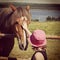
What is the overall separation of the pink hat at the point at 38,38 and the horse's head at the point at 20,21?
0.20 ft

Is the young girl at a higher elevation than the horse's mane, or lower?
lower

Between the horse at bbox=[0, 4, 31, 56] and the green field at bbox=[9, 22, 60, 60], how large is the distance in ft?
0.10

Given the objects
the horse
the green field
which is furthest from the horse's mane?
the green field

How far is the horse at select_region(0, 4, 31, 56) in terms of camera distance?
1.43 meters

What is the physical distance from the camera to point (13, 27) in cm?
144

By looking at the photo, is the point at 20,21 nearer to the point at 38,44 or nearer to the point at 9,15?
the point at 9,15

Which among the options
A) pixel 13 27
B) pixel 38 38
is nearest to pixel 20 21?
pixel 13 27

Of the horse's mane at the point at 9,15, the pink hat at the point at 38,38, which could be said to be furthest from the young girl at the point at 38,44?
A: the horse's mane at the point at 9,15

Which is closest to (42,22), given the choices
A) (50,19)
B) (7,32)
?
(50,19)

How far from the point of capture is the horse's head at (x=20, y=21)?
1.43m

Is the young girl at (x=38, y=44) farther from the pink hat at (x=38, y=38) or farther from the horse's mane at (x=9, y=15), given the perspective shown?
the horse's mane at (x=9, y=15)

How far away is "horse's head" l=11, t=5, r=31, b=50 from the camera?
1.43m

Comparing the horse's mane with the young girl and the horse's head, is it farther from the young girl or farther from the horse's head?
the young girl

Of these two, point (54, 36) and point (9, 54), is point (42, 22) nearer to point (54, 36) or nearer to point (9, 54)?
point (54, 36)
